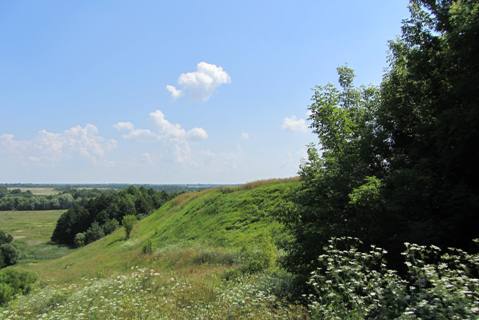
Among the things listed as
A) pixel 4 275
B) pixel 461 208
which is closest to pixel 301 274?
pixel 461 208

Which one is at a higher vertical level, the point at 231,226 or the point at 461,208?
the point at 461,208

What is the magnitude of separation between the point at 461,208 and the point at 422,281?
3507mm

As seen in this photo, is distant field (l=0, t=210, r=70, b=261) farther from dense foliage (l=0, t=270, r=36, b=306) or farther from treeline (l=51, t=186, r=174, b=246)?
dense foliage (l=0, t=270, r=36, b=306)

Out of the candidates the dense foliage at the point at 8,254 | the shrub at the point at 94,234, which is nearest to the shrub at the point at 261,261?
the dense foliage at the point at 8,254

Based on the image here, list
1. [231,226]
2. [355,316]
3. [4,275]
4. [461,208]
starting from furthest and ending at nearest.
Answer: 1. [231,226]
2. [4,275]
3. [461,208]
4. [355,316]

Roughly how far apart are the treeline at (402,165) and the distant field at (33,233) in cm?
8462

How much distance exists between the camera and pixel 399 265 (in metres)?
8.38

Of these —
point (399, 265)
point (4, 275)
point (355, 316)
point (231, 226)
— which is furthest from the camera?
point (231, 226)

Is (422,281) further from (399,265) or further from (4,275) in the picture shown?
(4,275)

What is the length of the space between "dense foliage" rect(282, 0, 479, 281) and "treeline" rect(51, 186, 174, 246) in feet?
267

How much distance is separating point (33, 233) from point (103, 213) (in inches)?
1550

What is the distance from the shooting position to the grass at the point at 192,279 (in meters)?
8.14

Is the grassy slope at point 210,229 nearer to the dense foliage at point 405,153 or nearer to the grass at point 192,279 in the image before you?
the grass at point 192,279

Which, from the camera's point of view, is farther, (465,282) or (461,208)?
(461,208)
